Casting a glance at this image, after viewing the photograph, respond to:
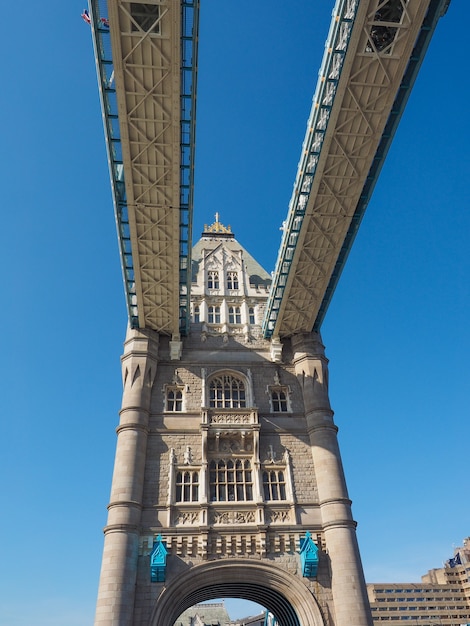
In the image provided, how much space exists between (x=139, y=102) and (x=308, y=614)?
28218mm

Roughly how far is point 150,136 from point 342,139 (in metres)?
9.88

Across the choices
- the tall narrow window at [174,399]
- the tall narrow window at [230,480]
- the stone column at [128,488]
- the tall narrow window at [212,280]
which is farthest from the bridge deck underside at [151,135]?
the tall narrow window at [230,480]

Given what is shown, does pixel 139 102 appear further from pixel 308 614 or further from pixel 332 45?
pixel 308 614

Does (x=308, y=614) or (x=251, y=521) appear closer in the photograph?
(x=308, y=614)

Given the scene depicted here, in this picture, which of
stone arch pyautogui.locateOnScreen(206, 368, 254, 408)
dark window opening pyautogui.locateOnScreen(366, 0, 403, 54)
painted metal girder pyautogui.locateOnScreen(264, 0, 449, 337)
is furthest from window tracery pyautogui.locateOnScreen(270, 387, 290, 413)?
dark window opening pyautogui.locateOnScreen(366, 0, 403, 54)

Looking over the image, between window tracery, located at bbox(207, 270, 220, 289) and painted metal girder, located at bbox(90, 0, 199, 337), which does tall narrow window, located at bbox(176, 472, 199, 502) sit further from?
window tracery, located at bbox(207, 270, 220, 289)

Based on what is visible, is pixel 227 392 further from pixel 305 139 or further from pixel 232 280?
pixel 305 139

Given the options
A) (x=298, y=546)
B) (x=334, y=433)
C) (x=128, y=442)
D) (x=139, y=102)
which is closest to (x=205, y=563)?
(x=298, y=546)

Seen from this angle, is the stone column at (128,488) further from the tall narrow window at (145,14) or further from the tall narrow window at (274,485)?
the tall narrow window at (145,14)

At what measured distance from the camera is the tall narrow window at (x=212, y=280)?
4309cm

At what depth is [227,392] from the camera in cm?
3619

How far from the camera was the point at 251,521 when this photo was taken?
30141mm

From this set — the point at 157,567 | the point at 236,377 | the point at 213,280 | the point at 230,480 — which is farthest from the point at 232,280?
the point at 157,567

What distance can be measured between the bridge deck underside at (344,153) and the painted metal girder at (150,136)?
6.75 metres
